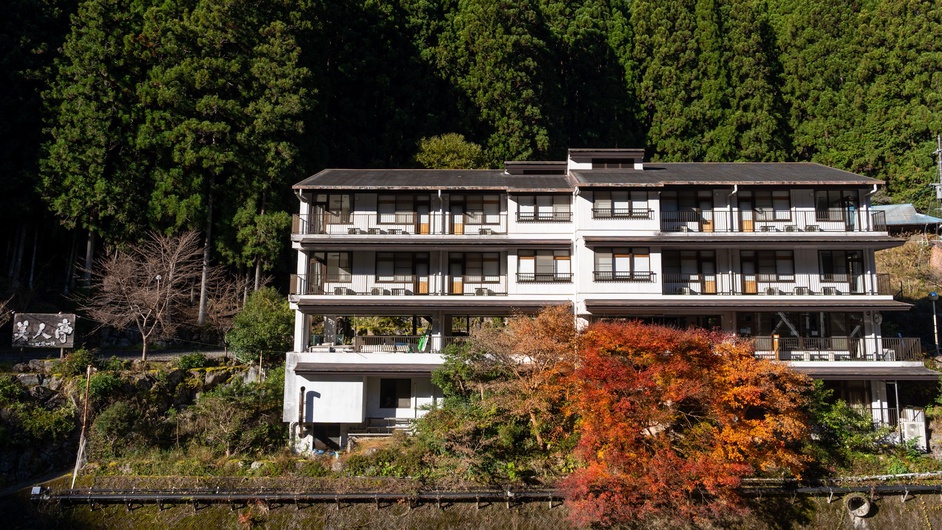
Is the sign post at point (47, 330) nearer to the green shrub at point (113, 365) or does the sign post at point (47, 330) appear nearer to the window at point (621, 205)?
the green shrub at point (113, 365)

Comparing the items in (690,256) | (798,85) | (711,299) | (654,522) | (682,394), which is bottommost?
(654,522)

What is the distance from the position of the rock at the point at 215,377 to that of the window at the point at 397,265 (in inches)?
289

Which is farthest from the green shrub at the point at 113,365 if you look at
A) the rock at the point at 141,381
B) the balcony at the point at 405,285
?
the balcony at the point at 405,285

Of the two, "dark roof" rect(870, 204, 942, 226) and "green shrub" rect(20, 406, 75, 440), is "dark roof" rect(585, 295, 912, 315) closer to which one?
"dark roof" rect(870, 204, 942, 226)

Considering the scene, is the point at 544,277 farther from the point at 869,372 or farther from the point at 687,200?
the point at 869,372

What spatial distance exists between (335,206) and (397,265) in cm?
367

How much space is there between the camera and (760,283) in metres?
23.9

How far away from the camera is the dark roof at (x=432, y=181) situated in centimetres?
2430

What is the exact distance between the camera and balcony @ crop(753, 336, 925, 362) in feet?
71.8

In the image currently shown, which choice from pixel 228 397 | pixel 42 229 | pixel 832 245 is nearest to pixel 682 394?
pixel 832 245

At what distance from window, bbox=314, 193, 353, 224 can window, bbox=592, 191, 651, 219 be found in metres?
10.1

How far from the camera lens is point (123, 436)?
2045 cm

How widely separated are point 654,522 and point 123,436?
17.4 metres

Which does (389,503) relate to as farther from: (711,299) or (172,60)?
(172,60)
